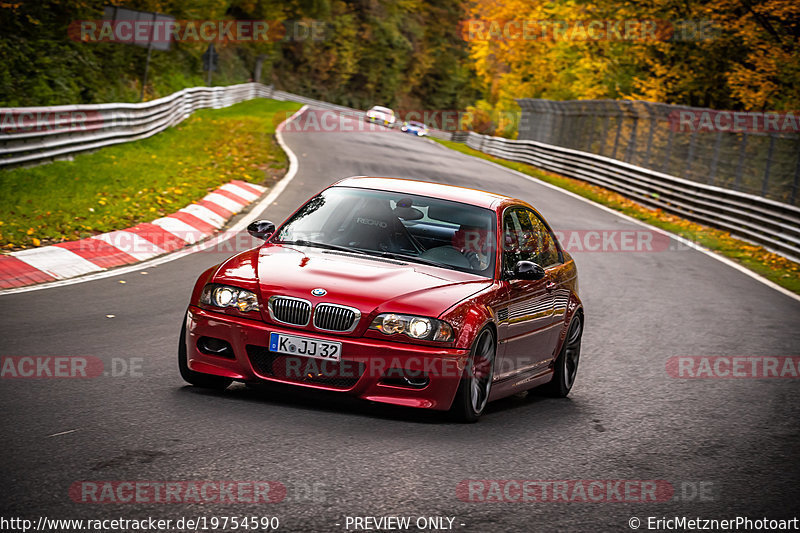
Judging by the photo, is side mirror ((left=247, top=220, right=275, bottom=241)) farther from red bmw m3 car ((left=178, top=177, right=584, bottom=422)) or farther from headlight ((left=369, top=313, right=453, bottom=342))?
headlight ((left=369, top=313, right=453, bottom=342))

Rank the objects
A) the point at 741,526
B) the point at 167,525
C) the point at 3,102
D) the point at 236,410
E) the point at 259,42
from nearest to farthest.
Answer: the point at 167,525 → the point at 741,526 → the point at 236,410 → the point at 3,102 → the point at 259,42

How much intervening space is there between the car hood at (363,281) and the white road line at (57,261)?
4.43 m

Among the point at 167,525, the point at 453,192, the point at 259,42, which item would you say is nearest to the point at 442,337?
the point at 453,192

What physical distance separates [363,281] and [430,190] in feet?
5.27

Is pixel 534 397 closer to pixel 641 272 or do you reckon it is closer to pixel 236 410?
pixel 236 410

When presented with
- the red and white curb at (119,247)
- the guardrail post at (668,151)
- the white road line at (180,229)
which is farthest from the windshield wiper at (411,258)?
the guardrail post at (668,151)

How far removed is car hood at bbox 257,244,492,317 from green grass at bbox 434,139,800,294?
36.9 feet

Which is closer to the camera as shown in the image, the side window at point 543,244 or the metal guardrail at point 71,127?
the side window at point 543,244

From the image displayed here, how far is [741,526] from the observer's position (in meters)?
4.96

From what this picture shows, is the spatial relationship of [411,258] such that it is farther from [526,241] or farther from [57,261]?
[57,261]

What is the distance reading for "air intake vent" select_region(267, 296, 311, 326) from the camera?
630cm

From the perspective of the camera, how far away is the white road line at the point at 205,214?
1578 cm

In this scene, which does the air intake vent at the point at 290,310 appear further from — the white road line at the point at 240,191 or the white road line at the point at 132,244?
the white road line at the point at 240,191

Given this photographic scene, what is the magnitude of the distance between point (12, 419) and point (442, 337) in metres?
2.38
